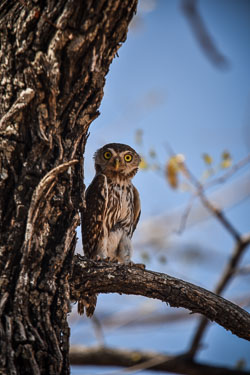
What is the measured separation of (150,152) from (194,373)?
2.52m

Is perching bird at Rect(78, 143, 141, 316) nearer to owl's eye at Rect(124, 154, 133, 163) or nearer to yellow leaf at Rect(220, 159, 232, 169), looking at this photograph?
owl's eye at Rect(124, 154, 133, 163)

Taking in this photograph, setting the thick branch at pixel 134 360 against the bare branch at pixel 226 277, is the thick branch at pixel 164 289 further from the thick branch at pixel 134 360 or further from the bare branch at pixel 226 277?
the thick branch at pixel 134 360

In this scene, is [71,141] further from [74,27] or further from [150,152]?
[150,152]

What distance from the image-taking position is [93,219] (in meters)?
4.58

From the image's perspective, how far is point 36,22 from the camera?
8.65ft

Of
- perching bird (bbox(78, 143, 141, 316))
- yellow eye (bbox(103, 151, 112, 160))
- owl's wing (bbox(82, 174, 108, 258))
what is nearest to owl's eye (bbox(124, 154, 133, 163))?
perching bird (bbox(78, 143, 141, 316))

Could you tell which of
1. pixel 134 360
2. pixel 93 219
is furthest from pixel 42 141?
pixel 134 360

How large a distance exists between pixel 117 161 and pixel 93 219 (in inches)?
32.2

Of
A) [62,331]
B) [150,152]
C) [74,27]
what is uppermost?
[150,152]

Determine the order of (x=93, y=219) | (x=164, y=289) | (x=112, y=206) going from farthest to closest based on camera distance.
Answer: (x=112, y=206) < (x=93, y=219) < (x=164, y=289)

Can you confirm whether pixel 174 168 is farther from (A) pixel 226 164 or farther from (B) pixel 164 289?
(B) pixel 164 289

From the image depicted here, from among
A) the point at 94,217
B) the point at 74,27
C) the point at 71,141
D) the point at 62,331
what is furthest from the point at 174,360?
the point at 74,27

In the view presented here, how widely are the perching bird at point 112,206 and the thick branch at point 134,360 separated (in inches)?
58.6

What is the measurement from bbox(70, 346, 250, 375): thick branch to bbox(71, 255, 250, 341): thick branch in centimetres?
280
